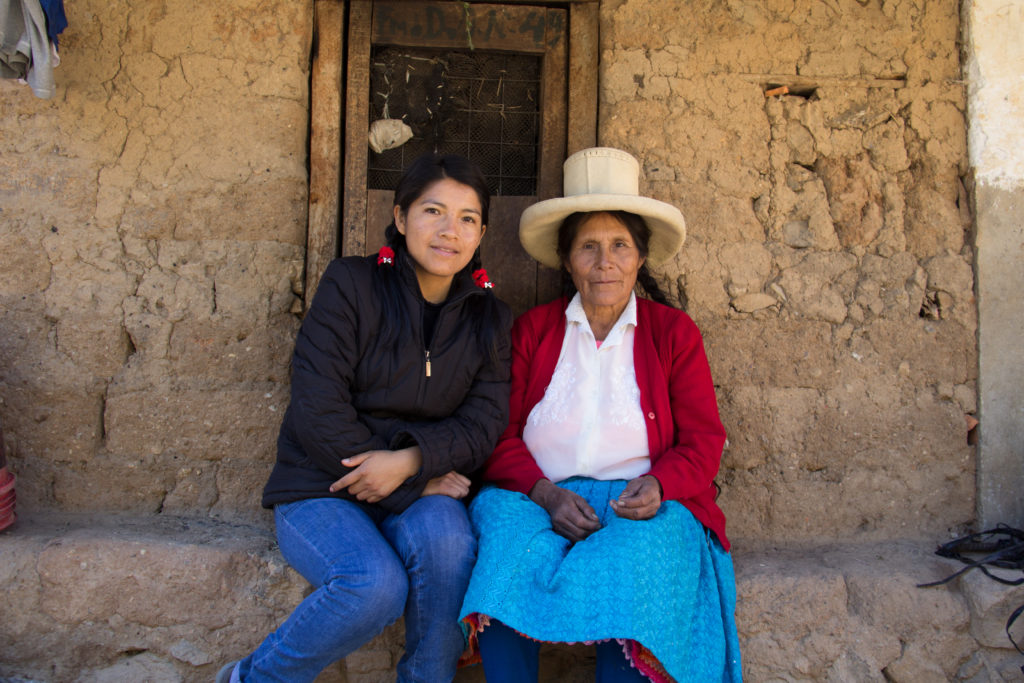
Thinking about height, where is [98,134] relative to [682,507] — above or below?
above

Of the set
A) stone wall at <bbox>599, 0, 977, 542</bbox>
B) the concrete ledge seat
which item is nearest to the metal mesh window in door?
stone wall at <bbox>599, 0, 977, 542</bbox>

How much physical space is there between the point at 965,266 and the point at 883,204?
1.22ft

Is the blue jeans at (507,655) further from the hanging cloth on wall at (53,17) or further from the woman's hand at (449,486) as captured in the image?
the hanging cloth on wall at (53,17)

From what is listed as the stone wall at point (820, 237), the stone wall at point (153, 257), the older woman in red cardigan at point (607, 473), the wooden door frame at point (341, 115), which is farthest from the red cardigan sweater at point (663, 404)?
the stone wall at point (153, 257)

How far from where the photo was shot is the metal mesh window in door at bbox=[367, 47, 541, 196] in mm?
3037

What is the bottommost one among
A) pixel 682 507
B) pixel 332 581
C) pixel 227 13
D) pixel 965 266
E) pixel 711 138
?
pixel 332 581

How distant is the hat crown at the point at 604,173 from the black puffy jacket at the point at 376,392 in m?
0.57

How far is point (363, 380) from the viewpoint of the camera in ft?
7.48

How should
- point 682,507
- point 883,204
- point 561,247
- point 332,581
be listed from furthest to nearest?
point 883,204
point 561,247
point 682,507
point 332,581

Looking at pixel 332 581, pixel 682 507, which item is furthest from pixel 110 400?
pixel 682 507

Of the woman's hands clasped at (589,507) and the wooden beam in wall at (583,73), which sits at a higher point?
the wooden beam in wall at (583,73)

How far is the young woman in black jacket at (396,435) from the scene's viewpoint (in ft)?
6.51

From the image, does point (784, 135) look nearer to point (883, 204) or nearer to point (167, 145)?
point (883, 204)

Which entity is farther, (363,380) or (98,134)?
(98,134)
